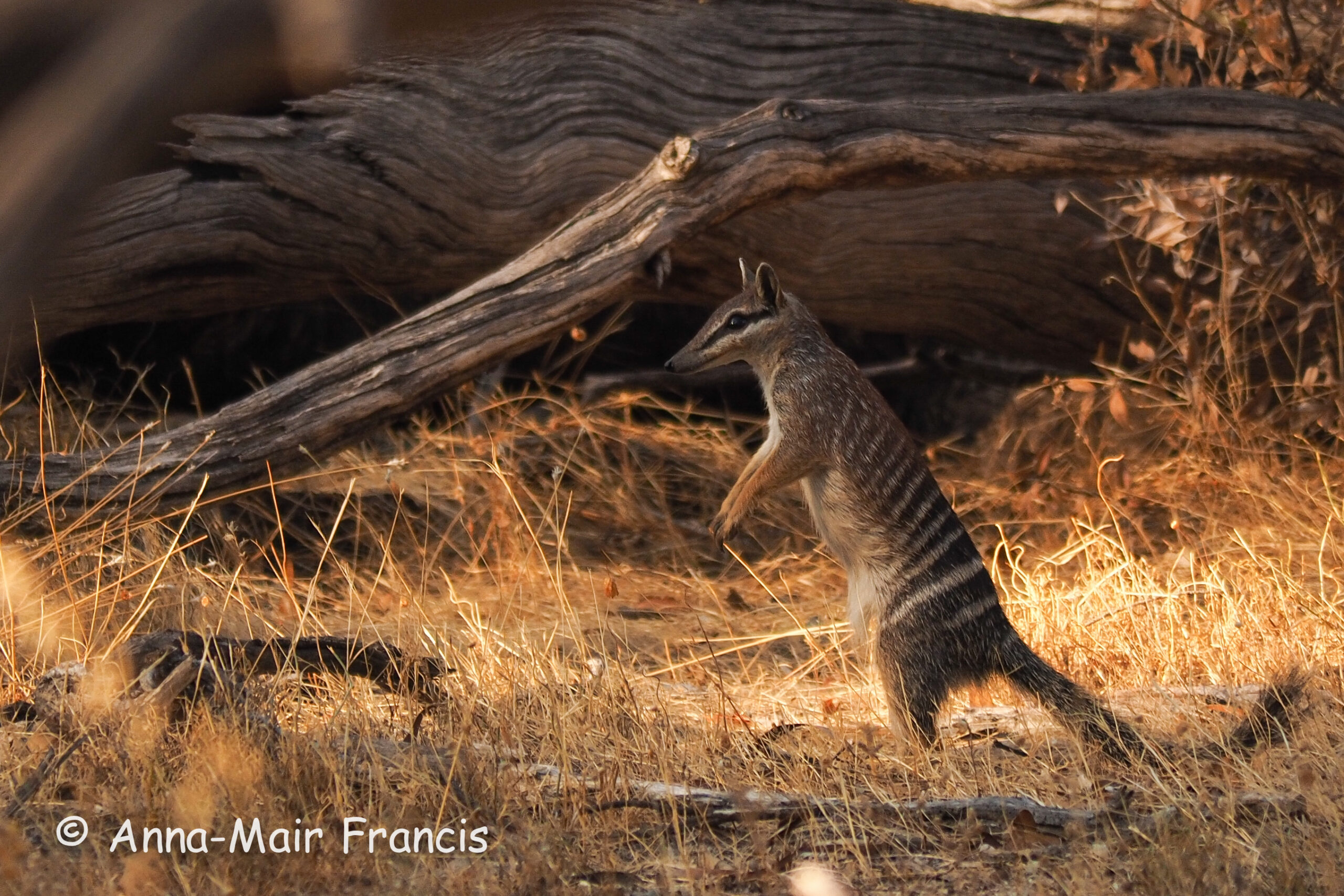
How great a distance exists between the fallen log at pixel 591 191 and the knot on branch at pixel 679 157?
52 centimetres

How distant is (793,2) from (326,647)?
436 cm

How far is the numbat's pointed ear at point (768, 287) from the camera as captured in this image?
4.76m

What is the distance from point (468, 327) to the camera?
4.85 m

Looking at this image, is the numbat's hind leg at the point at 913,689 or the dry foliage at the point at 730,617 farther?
the numbat's hind leg at the point at 913,689

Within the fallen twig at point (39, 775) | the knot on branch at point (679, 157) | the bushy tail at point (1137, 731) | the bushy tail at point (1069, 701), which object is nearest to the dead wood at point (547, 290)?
the knot on branch at point (679, 157)

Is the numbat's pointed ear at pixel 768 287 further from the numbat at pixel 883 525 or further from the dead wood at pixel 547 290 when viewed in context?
the dead wood at pixel 547 290

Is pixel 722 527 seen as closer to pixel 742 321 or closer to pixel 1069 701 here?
pixel 742 321

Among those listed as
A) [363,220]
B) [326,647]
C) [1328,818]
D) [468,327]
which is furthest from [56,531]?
[1328,818]

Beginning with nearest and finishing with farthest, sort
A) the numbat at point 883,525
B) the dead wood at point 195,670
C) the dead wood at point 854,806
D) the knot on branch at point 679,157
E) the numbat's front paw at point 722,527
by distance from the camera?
the dead wood at point 854,806 < the dead wood at point 195,670 < the numbat at point 883,525 < the numbat's front paw at point 722,527 < the knot on branch at point 679,157

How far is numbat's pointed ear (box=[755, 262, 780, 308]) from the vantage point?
476cm

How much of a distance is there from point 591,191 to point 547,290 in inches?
63.1

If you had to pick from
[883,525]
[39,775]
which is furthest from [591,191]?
[39,775]

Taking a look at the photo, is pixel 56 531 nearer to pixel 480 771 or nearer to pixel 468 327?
pixel 468 327

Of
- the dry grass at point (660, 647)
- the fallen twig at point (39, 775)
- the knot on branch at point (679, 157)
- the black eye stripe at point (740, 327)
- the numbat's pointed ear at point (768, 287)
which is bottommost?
the dry grass at point (660, 647)
